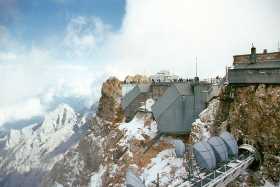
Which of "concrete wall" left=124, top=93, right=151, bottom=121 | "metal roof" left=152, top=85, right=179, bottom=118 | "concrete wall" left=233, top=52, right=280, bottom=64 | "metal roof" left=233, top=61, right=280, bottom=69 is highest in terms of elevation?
"concrete wall" left=233, top=52, right=280, bottom=64

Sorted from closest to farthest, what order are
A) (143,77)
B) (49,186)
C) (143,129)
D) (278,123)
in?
(278,123), (143,129), (49,186), (143,77)

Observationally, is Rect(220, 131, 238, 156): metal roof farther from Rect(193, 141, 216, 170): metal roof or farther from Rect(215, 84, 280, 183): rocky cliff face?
Rect(193, 141, 216, 170): metal roof

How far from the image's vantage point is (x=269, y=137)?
113 ft

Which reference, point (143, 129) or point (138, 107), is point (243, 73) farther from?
point (138, 107)

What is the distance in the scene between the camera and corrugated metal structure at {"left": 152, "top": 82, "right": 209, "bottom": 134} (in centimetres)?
5281

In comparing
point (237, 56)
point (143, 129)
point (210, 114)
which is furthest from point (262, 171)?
point (143, 129)

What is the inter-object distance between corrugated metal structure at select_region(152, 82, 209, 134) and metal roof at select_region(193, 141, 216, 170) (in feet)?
72.6

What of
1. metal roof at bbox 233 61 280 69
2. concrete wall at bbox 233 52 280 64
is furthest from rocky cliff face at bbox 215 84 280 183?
concrete wall at bbox 233 52 280 64

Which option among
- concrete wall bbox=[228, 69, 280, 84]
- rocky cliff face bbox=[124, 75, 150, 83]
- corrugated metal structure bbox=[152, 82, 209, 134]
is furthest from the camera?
rocky cliff face bbox=[124, 75, 150, 83]

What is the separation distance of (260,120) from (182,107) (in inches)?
755

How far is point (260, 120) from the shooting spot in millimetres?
35969

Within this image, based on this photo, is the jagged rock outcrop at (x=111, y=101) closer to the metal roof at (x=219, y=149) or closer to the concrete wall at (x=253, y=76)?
the concrete wall at (x=253, y=76)

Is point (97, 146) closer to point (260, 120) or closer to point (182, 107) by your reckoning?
point (182, 107)

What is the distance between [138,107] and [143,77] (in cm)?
3143
